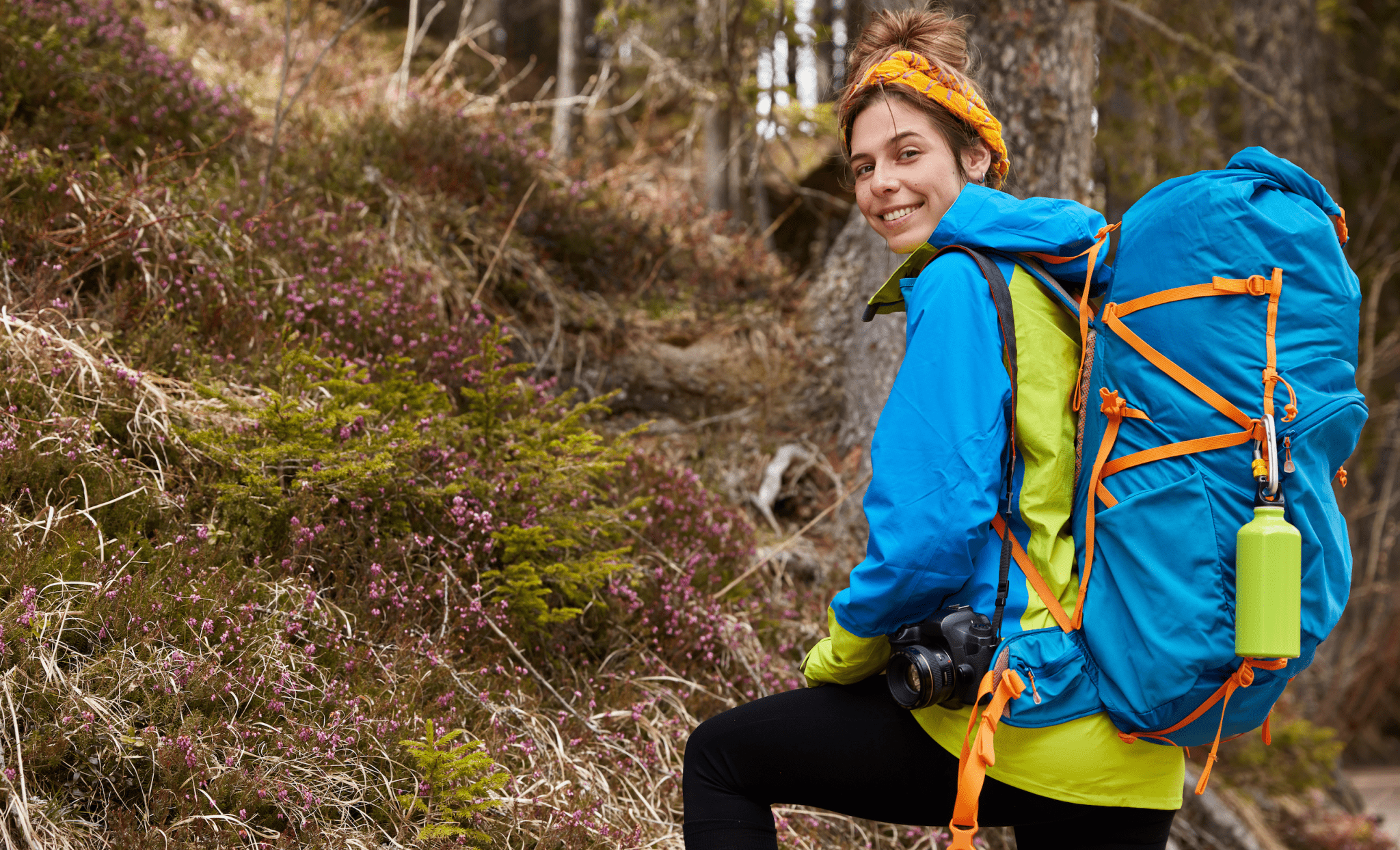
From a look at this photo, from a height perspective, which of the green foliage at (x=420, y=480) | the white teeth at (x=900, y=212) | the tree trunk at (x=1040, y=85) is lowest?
the green foliage at (x=420, y=480)

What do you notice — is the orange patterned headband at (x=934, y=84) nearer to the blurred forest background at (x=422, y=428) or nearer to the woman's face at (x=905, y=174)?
the woman's face at (x=905, y=174)

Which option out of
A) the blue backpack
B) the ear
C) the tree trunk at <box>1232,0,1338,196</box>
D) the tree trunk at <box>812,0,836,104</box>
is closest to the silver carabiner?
the blue backpack

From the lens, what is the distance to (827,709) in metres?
1.85

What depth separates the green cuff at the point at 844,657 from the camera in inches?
70.5

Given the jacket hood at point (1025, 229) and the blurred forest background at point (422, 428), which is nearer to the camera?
the jacket hood at point (1025, 229)

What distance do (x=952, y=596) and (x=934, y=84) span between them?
3.71ft

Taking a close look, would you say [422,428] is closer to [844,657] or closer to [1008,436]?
[844,657]

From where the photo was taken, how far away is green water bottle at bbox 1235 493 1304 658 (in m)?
1.44

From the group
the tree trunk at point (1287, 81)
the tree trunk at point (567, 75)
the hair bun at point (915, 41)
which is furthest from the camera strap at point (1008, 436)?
the tree trunk at point (1287, 81)

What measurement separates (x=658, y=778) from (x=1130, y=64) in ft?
21.9

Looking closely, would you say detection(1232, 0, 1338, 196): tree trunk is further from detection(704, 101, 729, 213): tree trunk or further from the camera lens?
the camera lens

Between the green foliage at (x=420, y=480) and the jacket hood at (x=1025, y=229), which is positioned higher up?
the jacket hood at (x=1025, y=229)

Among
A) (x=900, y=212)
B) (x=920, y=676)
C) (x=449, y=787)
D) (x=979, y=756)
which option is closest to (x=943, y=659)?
(x=920, y=676)

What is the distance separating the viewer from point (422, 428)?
362 cm
